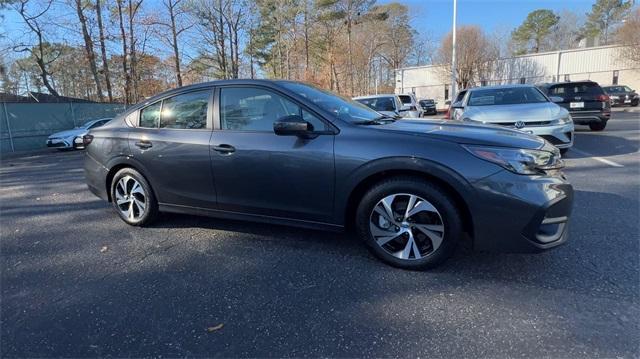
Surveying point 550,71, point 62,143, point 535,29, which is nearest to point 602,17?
point 535,29

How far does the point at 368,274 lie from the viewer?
2.93m

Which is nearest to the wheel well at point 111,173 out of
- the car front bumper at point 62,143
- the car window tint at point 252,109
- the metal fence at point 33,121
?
the car window tint at point 252,109

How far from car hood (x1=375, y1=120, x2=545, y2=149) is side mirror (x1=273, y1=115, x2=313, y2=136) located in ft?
1.99

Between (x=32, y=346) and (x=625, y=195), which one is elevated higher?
(x=625, y=195)

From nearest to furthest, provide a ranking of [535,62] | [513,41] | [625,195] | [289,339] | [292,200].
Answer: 1. [289,339]
2. [292,200]
3. [625,195]
4. [535,62]
5. [513,41]

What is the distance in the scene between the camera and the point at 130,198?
13.7 feet

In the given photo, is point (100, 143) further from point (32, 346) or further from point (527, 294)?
point (527, 294)

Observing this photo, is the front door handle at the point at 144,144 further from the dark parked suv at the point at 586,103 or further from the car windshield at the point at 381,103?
the dark parked suv at the point at 586,103

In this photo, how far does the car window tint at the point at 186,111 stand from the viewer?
370cm

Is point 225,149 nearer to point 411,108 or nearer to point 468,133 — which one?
point 468,133

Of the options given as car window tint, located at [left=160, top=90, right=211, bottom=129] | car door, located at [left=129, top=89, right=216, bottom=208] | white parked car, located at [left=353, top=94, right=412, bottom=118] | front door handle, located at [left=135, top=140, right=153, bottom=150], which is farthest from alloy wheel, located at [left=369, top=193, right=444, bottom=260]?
white parked car, located at [left=353, top=94, right=412, bottom=118]

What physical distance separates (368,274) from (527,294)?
3.67 ft

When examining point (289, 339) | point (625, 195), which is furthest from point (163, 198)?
point (625, 195)

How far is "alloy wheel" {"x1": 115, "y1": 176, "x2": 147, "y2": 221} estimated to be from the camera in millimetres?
4098
